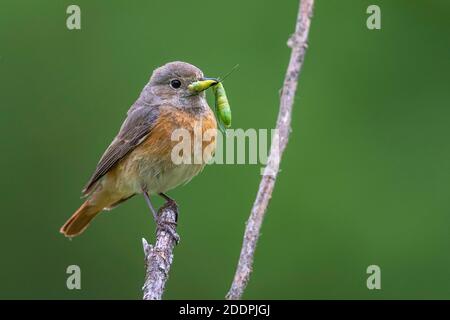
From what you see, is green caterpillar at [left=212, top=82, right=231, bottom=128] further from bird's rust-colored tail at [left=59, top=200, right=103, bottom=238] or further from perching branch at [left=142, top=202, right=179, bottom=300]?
bird's rust-colored tail at [left=59, top=200, right=103, bottom=238]

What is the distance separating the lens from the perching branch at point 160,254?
12.2 ft

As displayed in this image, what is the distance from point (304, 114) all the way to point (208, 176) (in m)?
1.22

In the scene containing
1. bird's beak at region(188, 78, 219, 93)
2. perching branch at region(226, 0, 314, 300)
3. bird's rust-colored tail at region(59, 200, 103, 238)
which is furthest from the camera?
bird's rust-colored tail at region(59, 200, 103, 238)

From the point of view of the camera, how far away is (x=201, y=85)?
554 centimetres

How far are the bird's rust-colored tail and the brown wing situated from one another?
0.35 m

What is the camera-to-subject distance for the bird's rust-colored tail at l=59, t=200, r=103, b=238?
245 inches

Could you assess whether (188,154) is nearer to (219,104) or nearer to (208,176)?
(219,104)

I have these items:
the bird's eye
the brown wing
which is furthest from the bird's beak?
the brown wing

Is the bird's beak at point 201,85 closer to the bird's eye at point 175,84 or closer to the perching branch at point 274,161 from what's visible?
the bird's eye at point 175,84

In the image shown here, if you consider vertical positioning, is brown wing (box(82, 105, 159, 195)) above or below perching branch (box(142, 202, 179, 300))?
above

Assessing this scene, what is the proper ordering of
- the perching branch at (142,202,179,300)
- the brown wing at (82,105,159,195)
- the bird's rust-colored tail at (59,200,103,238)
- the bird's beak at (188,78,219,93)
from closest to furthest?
1. the perching branch at (142,202,179,300)
2. the bird's beak at (188,78,219,93)
3. the brown wing at (82,105,159,195)
4. the bird's rust-colored tail at (59,200,103,238)

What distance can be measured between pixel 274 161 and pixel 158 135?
258 cm

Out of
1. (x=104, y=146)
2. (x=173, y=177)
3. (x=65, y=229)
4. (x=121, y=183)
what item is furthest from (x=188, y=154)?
(x=104, y=146)

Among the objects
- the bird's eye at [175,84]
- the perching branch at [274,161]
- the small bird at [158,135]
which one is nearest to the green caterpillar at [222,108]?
the small bird at [158,135]
